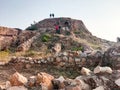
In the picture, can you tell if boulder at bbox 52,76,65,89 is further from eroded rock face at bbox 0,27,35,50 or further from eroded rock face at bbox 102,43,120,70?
eroded rock face at bbox 0,27,35,50

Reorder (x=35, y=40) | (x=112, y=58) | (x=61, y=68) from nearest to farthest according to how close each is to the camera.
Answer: (x=112, y=58), (x=61, y=68), (x=35, y=40)

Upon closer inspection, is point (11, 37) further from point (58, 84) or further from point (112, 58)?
point (58, 84)

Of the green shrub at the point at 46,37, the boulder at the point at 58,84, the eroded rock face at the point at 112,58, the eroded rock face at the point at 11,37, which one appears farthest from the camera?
the green shrub at the point at 46,37

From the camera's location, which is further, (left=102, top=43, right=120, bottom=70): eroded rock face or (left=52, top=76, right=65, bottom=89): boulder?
(left=102, top=43, right=120, bottom=70): eroded rock face

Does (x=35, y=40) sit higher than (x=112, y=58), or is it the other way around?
(x=112, y=58)

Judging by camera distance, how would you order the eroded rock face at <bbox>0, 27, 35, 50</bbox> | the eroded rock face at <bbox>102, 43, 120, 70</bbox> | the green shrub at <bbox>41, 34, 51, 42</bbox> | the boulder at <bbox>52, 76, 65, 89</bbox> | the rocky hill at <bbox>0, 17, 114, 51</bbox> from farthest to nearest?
1. the green shrub at <bbox>41, 34, 51, 42</bbox>
2. the eroded rock face at <bbox>0, 27, 35, 50</bbox>
3. the rocky hill at <bbox>0, 17, 114, 51</bbox>
4. the eroded rock face at <bbox>102, 43, 120, 70</bbox>
5. the boulder at <bbox>52, 76, 65, 89</bbox>

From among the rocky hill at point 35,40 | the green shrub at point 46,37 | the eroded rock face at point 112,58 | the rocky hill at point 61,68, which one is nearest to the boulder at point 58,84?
the rocky hill at point 61,68

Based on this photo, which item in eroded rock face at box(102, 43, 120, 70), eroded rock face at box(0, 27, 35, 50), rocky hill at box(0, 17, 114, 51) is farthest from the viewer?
eroded rock face at box(0, 27, 35, 50)

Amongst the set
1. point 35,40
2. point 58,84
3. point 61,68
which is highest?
point 58,84

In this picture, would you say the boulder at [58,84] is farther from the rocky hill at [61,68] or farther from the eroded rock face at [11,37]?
the eroded rock face at [11,37]

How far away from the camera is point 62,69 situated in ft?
30.6

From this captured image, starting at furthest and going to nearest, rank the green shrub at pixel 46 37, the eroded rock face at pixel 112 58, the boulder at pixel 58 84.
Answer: the green shrub at pixel 46 37 → the eroded rock face at pixel 112 58 → the boulder at pixel 58 84

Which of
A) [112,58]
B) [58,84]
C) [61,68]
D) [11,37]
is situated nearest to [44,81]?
[58,84]

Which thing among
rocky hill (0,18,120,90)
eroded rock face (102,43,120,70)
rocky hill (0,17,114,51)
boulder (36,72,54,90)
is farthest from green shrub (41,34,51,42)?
boulder (36,72,54,90)
